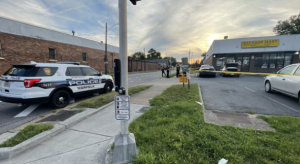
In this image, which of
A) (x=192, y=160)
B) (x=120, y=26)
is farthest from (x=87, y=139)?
(x=120, y=26)

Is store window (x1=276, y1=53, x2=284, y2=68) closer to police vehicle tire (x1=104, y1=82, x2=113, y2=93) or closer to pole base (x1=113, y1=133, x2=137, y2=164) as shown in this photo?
police vehicle tire (x1=104, y1=82, x2=113, y2=93)

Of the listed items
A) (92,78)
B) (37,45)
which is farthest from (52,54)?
(92,78)

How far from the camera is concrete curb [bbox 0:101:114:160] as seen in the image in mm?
2562

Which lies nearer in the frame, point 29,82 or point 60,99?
point 29,82

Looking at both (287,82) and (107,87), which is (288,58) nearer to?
(287,82)

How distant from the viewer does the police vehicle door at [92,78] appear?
6676 mm

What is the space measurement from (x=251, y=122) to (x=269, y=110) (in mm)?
1703

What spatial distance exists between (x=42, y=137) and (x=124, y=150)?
2.17 metres

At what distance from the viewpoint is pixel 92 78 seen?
22.6 ft

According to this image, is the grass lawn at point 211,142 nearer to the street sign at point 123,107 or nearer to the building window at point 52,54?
the street sign at point 123,107

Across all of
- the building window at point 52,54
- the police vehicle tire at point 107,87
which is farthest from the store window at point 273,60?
the building window at point 52,54

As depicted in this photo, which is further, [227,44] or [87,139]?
[227,44]

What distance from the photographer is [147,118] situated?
4.00 metres

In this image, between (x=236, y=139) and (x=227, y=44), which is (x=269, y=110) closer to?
(x=236, y=139)
